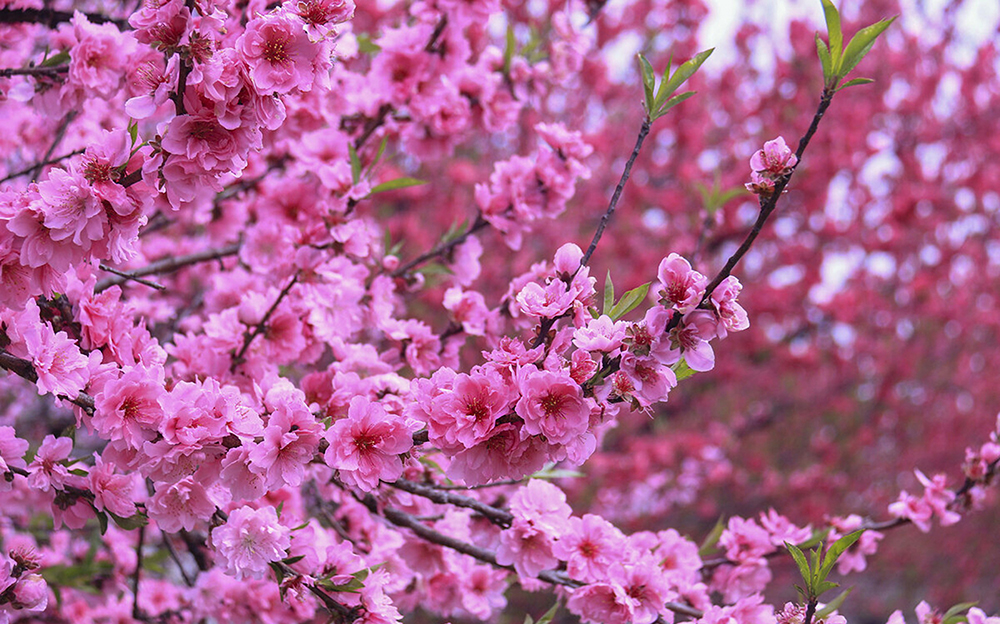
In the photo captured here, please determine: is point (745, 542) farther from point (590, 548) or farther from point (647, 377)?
point (647, 377)

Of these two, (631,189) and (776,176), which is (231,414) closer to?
(776,176)

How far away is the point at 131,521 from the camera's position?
4.98 ft

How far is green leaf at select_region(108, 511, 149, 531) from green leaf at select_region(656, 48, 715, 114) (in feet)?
4.55

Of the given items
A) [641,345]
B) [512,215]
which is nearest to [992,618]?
[641,345]

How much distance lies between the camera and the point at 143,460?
52.6 inches

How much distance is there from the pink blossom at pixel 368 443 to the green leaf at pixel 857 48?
98 cm

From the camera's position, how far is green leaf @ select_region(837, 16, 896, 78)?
1.18 metres

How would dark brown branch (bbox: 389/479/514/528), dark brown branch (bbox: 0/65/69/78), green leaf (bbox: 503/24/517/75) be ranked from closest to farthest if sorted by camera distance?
dark brown branch (bbox: 389/479/514/528), dark brown branch (bbox: 0/65/69/78), green leaf (bbox: 503/24/517/75)

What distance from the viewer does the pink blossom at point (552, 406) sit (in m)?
1.11

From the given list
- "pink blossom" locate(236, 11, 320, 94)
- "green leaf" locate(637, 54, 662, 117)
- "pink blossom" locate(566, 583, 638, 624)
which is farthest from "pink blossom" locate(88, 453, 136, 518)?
"green leaf" locate(637, 54, 662, 117)

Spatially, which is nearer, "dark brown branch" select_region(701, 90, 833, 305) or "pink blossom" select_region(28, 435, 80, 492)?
"dark brown branch" select_region(701, 90, 833, 305)

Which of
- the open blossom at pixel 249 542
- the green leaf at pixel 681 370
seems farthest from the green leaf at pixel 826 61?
the open blossom at pixel 249 542

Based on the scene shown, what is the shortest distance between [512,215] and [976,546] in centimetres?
816

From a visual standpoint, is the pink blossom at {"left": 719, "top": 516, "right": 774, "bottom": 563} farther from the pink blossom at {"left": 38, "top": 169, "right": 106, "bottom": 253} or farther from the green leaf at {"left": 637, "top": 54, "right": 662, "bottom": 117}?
the pink blossom at {"left": 38, "top": 169, "right": 106, "bottom": 253}
